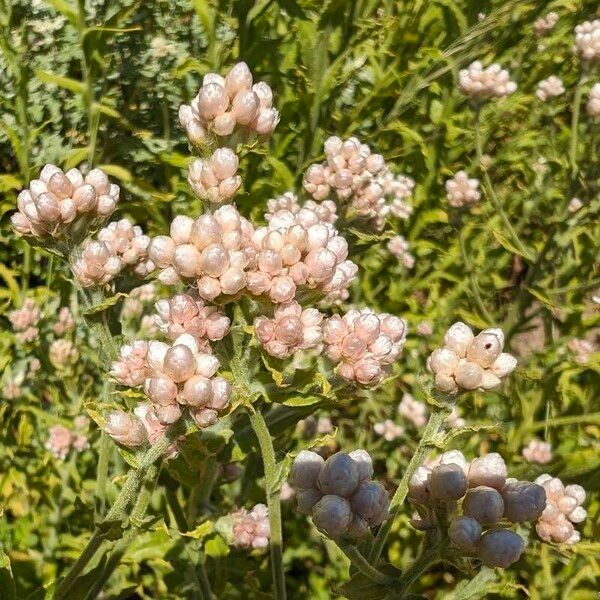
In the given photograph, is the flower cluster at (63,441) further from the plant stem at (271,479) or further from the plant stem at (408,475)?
the plant stem at (408,475)

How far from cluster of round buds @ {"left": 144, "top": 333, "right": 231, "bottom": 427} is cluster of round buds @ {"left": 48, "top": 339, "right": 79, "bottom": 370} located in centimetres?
143

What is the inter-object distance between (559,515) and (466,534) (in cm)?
53

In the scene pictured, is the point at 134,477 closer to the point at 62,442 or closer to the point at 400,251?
the point at 62,442

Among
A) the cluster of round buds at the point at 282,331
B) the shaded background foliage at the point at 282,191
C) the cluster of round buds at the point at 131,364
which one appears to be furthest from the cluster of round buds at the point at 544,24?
the cluster of round buds at the point at 131,364

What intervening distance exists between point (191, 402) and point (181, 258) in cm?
26

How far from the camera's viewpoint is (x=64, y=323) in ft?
8.21

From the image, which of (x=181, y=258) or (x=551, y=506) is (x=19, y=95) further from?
(x=551, y=506)

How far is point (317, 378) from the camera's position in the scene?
4.00 ft

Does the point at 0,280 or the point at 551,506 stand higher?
the point at 551,506

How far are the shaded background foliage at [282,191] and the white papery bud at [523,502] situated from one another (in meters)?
0.67

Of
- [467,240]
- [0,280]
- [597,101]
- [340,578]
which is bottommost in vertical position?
[340,578]

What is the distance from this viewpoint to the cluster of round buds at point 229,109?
4.44ft

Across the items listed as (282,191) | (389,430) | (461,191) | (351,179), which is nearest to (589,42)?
(461,191)

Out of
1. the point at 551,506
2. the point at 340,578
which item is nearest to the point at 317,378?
the point at 551,506
